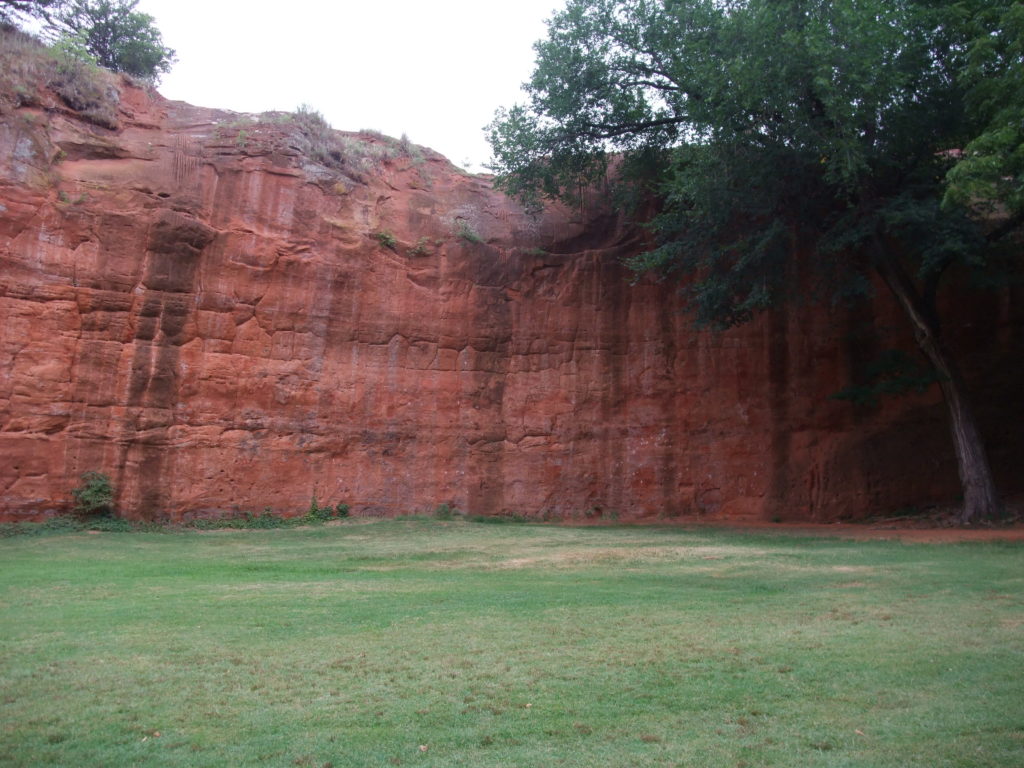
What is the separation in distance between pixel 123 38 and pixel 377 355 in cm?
1626

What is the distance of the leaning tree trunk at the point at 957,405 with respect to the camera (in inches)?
679

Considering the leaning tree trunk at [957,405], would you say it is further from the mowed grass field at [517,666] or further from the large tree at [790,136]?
the mowed grass field at [517,666]

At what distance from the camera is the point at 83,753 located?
4.19 meters

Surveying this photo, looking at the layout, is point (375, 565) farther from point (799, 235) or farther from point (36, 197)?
point (799, 235)

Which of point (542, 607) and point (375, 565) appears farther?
point (375, 565)

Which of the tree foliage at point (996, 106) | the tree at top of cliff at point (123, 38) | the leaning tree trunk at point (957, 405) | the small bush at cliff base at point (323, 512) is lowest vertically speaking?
the small bush at cliff base at point (323, 512)

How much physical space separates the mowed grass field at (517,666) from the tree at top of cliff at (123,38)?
2190 cm

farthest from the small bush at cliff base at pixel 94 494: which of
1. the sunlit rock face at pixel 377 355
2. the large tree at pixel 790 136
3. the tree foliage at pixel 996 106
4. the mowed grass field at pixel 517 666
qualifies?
the tree foliage at pixel 996 106

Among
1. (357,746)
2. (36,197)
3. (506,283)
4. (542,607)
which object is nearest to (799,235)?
(506,283)

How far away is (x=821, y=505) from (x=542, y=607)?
14935 millimetres

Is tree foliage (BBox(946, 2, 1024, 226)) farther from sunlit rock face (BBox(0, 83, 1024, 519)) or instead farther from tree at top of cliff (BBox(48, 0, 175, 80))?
tree at top of cliff (BBox(48, 0, 175, 80))

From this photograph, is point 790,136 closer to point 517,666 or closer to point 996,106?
point 996,106

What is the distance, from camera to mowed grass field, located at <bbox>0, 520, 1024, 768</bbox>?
4.31 metres

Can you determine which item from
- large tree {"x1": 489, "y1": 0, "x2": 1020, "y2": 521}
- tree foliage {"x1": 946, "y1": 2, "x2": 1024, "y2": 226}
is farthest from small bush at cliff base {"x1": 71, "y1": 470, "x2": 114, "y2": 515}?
tree foliage {"x1": 946, "y1": 2, "x2": 1024, "y2": 226}
